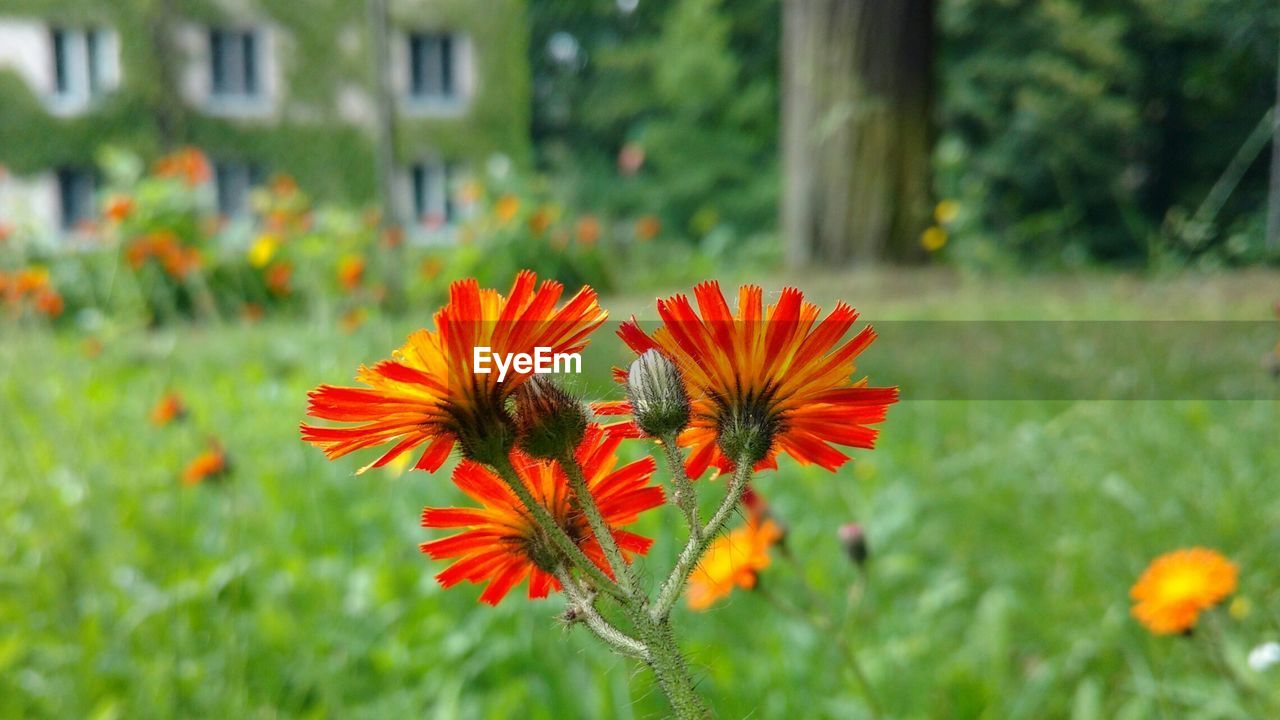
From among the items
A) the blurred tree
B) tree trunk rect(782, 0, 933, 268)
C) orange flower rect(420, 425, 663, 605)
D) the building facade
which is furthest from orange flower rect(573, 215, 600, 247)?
the building facade

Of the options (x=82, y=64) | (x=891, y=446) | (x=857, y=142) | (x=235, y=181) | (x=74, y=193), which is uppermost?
(x=857, y=142)

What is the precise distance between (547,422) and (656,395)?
0.8 inches

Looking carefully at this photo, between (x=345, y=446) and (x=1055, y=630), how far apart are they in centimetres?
109

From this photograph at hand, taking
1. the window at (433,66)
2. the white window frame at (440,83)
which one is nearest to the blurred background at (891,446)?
the white window frame at (440,83)

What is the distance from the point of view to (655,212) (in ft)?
14.8

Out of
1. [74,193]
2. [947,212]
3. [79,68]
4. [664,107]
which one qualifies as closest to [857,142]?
[947,212]

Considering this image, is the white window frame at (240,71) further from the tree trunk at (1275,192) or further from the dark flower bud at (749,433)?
the dark flower bud at (749,433)

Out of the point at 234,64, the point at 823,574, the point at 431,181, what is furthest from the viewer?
the point at 234,64

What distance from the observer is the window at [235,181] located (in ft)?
31.1

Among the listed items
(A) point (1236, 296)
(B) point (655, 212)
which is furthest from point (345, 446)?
(B) point (655, 212)

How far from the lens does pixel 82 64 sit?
9945 mm

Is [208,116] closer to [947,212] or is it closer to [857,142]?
[947,212]

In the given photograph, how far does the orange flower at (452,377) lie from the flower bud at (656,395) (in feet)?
0.06

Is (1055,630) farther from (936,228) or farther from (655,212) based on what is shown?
(655,212)
